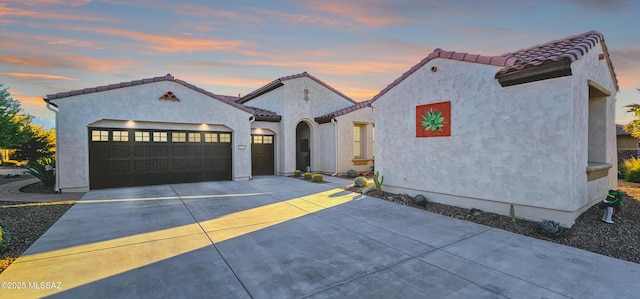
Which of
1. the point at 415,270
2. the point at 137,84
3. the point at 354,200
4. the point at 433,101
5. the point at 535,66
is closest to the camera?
the point at 415,270

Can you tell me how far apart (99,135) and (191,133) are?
332cm

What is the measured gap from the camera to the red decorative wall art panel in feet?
24.8

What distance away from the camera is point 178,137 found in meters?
12.0

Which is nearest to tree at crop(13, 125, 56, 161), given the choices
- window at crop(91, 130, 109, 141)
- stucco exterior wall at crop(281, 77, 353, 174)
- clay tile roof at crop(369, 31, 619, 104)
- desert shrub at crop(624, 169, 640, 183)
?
window at crop(91, 130, 109, 141)

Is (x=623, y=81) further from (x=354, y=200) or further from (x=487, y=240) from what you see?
(x=354, y=200)

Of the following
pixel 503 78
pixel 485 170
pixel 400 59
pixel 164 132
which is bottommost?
pixel 485 170

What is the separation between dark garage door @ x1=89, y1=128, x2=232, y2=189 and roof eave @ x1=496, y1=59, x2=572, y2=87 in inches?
454

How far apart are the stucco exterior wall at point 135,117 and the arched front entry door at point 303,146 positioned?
4428 mm

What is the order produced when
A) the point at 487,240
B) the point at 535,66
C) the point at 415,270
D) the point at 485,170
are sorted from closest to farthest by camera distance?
the point at 415,270, the point at 487,240, the point at 535,66, the point at 485,170

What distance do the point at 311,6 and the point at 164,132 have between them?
831 cm

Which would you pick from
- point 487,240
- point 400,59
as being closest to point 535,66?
point 487,240

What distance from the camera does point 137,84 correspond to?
10719 mm

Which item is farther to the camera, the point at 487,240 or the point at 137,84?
the point at 137,84

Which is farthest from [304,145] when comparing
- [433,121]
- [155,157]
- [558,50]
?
[558,50]
